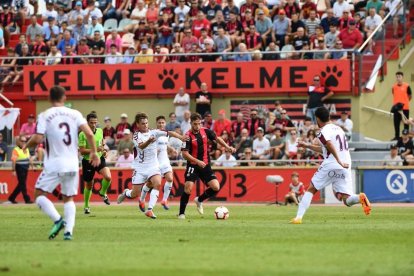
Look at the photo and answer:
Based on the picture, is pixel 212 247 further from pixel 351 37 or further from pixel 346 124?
pixel 351 37

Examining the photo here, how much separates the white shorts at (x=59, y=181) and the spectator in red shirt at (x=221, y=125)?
20.2 m

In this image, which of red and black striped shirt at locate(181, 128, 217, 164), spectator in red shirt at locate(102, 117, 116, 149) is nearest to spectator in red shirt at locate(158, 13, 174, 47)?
spectator in red shirt at locate(102, 117, 116, 149)

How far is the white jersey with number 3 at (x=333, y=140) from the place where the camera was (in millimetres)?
20859

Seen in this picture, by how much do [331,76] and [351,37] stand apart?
156 centimetres

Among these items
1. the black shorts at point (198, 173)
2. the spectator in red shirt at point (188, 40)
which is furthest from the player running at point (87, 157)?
the spectator in red shirt at point (188, 40)

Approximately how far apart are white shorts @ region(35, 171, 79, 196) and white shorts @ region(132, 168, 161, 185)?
8505mm

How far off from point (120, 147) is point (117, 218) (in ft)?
42.9

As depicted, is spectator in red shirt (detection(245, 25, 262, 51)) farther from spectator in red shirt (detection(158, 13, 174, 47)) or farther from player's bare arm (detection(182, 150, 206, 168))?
player's bare arm (detection(182, 150, 206, 168))

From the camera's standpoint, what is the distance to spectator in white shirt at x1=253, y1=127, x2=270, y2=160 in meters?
36.1

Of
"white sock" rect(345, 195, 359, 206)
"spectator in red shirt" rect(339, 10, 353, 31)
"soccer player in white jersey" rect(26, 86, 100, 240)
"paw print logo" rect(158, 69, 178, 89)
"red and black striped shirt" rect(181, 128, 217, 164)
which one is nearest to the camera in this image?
"soccer player in white jersey" rect(26, 86, 100, 240)

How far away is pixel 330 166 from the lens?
2130 centimetres

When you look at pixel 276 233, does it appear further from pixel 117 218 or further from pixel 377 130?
pixel 377 130

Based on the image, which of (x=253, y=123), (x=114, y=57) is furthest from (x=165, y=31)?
(x=253, y=123)

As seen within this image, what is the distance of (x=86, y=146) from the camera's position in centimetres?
2619
